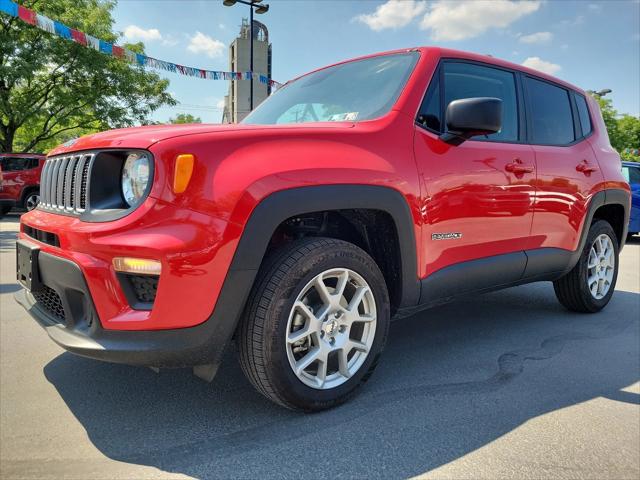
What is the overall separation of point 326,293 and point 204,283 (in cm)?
60

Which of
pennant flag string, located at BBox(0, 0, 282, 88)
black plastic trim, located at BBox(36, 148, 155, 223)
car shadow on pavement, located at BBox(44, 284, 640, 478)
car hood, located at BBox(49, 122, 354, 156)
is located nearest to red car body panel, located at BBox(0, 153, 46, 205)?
pennant flag string, located at BBox(0, 0, 282, 88)

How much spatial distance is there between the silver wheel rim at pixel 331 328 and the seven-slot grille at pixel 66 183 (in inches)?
41.3

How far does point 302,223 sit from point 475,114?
41.5 inches

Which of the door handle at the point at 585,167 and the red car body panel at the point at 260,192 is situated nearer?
the red car body panel at the point at 260,192

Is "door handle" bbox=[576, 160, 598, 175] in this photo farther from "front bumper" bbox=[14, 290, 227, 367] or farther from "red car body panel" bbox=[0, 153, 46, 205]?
"red car body panel" bbox=[0, 153, 46, 205]

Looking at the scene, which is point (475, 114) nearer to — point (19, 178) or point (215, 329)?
point (215, 329)

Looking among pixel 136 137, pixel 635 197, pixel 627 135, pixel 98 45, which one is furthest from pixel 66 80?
pixel 627 135

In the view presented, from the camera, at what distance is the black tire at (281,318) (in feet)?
6.74

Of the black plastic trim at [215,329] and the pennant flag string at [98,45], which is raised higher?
the pennant flag string at [98,45]

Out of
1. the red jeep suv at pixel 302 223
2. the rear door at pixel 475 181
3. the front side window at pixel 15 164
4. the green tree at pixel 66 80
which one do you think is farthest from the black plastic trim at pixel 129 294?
the green tree at pixel 66 80

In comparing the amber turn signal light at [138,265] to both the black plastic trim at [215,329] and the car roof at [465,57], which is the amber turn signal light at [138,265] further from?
the car roof at [465,57]

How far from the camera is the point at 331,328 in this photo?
2322 millimetres

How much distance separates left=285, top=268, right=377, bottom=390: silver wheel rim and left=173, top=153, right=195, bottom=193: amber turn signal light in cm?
68

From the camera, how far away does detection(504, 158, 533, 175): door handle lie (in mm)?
3037
